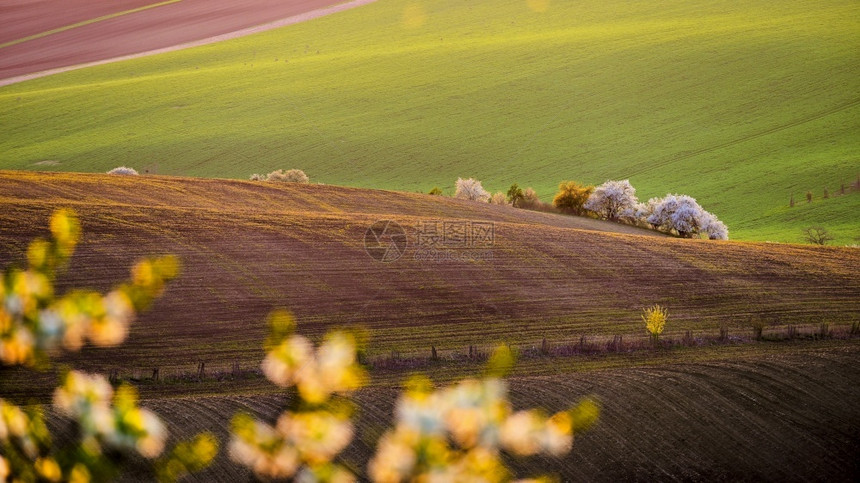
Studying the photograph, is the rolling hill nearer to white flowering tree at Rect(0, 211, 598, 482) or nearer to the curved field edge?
the curved field edge

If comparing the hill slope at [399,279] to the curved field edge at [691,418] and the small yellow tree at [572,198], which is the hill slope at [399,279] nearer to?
the curved field edge at [691,418]


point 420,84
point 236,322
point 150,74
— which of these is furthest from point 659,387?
point 150,74

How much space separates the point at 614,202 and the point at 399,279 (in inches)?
1272

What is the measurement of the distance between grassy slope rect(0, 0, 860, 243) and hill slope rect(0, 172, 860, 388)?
21.5 m

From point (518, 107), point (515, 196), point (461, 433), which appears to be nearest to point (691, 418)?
point (461, 433)

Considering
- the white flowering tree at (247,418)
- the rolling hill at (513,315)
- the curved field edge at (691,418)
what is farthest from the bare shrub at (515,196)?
the white flowering tree at (247,418)

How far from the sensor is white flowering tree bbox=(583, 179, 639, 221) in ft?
201

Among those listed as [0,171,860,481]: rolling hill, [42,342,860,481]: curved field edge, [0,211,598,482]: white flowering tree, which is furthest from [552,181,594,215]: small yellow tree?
[0,211,598,482]: white flowering tree

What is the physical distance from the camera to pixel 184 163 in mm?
81250

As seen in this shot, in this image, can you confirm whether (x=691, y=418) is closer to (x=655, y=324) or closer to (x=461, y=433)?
(x=655, y=324)

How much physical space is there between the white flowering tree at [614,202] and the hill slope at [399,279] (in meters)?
16.3

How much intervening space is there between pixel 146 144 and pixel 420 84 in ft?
104

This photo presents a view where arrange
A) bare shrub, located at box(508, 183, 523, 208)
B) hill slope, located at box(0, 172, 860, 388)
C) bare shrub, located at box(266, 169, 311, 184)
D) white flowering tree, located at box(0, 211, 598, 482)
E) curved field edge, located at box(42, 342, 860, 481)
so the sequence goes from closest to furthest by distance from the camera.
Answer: white flowering tree, located at box(0, 211, 598, 482), curved field edge, located at box(42, 342, 860, 481), hill slope, located at box(0, 172, 860, 388), bare shrub, located at box(508, 183, 523, 208), bare shrub, located at box(266, 169, 311, 184)

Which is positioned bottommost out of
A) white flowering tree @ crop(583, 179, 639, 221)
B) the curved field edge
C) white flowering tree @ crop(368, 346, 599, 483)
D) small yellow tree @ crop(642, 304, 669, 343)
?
the curved field edge
